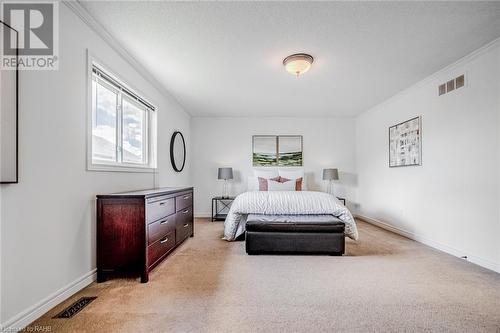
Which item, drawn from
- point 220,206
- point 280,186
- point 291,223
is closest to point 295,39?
point 291,223

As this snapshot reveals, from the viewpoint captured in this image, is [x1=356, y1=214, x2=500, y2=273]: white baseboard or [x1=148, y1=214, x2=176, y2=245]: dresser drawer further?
[x1=356, y1=214, x2=500, y2=273]: white baseboard

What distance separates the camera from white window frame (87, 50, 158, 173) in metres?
2.26

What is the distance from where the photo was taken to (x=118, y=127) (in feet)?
9.58

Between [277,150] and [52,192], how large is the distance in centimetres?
462

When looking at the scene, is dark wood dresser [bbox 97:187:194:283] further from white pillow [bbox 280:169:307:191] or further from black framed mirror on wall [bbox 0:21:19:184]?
white pillow [bbox 280:169:307:191]

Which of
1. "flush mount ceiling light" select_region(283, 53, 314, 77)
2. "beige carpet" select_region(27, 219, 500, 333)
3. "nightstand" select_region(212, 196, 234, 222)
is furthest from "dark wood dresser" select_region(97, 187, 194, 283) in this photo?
"nightstand" select_region(212, 196, 234, 222)

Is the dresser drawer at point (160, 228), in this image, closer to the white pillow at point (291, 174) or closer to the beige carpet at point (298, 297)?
the beige carpet at point (298, 297)

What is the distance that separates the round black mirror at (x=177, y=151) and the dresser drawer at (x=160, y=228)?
1735mm

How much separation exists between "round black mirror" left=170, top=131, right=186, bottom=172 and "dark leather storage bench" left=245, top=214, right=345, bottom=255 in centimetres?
226

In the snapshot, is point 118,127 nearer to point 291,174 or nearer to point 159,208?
point 159,208

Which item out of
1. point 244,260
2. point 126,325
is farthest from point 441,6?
point 126,325

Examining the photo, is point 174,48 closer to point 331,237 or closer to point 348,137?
point 331,237

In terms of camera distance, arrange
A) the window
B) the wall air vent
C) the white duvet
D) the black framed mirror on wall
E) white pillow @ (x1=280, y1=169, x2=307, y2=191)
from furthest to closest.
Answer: white pillow @ (x1=280, y1=169, x2=307, y2=191)
the white duvet
the wall air vent
the window
the black framed mirror on wall

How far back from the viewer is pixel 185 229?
3.56m
